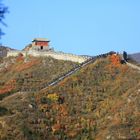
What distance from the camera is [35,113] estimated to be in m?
48.6

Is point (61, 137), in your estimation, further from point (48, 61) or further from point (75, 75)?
point (48, 61)

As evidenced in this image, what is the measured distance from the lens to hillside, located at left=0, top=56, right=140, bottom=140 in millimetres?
44500

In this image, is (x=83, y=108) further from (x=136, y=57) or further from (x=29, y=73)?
(x=136, y=57)

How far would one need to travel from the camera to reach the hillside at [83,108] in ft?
146

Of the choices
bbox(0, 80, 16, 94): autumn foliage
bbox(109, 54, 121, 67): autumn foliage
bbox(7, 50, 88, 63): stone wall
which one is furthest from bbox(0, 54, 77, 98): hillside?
bbox(109, 54, 121, 67): autumn foliage

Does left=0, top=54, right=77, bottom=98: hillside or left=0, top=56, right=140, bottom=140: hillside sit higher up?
left=0, top=54, right=77, bottom=98: hillside

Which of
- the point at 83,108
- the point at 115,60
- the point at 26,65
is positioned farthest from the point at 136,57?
the point at 83,108

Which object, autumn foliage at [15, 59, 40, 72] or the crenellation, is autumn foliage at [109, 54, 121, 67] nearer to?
the crenellation

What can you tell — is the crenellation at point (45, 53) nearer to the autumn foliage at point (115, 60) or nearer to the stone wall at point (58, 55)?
the stone wall at point (58, 55)

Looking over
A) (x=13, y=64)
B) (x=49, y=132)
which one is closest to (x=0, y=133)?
(x=49, y=132)

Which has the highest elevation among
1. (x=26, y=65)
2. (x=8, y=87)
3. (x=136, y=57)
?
(x=136, y=57)

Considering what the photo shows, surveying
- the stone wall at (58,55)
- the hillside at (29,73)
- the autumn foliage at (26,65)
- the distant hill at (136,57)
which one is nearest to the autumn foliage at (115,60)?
the distant hill at (136,57)

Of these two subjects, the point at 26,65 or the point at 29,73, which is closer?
the point at 29,73

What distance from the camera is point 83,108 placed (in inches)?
2024
